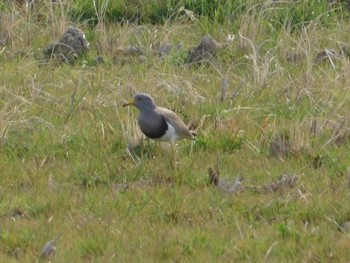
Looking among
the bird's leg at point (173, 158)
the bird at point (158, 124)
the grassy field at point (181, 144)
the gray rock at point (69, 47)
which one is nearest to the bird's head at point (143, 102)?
the bird at point (158, 124)

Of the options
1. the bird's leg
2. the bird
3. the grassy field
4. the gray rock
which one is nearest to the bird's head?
the bird

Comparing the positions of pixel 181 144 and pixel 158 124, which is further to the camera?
pixel 181 144

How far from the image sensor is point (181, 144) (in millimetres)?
8891

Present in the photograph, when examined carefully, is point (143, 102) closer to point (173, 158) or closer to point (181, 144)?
point (181, 144)

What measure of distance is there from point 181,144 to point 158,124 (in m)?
0.41

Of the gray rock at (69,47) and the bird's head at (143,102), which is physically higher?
the bird's head at (143,102)

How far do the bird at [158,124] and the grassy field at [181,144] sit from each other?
0.16 m

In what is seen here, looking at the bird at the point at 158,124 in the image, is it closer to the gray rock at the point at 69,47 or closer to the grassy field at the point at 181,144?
the grassy field at the point at 181,144

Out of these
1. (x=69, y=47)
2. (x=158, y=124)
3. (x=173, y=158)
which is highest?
(x=158, y=124)

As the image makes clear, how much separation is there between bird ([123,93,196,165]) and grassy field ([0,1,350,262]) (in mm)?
160

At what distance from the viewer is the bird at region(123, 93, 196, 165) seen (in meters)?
8.54

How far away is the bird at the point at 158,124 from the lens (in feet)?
28.0

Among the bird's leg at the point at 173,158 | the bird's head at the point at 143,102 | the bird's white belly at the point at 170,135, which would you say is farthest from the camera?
the bird's head at the point at 143,102

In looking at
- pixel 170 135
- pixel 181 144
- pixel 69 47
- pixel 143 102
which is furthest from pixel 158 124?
pixel 69 47
